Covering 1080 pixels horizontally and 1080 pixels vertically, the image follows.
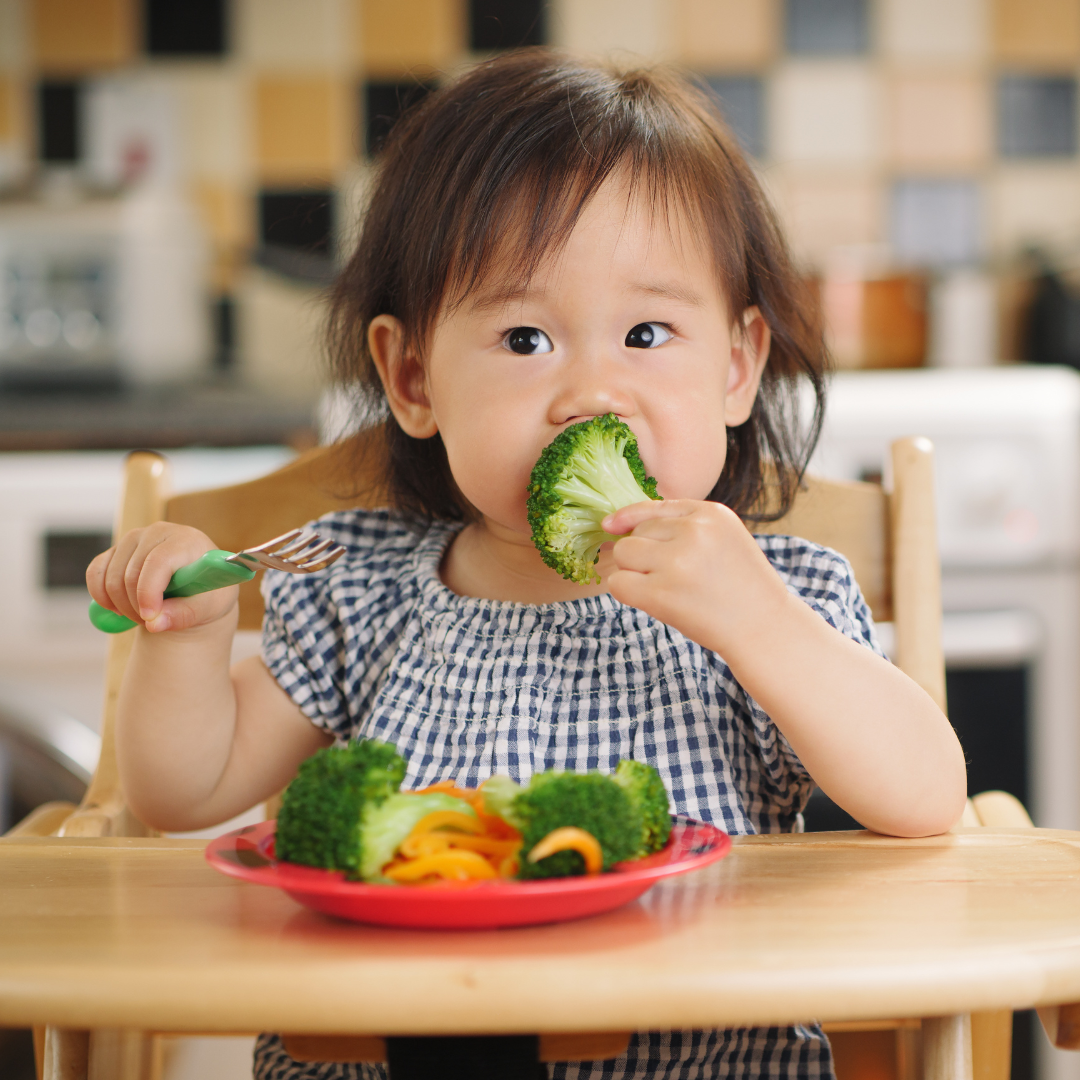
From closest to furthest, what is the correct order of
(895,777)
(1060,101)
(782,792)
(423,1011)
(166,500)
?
(423,1011), (895,777), (782,792), (166,500), (1060,101)

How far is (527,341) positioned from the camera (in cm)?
87

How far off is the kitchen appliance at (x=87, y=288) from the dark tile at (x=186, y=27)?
43 cm

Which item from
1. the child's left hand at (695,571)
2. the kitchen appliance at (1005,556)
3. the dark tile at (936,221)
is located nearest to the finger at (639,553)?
the child's left hand at (695,571)

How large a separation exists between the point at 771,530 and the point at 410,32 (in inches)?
68.0

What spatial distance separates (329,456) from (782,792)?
0.52 meters

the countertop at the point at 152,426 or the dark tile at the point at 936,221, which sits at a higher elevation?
the dark tile at the point at 936,221

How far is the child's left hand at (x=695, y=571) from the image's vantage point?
0.70 meters

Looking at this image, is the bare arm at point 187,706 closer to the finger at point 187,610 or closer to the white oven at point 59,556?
the finger at point 187,610

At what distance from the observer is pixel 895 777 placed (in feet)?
2.48

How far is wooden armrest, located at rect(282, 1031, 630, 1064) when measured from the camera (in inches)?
22.3

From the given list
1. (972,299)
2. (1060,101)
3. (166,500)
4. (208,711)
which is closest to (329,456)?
(166,500)

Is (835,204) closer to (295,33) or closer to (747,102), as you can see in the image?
(747,102)

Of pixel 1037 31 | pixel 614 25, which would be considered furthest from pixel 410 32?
pixel 1037 31

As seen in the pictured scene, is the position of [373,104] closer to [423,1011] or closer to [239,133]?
[239,133]
